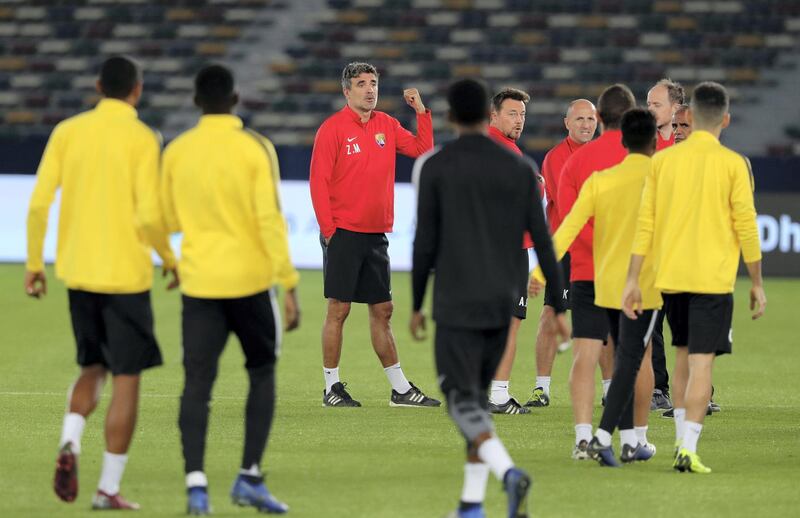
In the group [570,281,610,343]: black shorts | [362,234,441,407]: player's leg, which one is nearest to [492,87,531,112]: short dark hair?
[362,234,441,407]: player's leg

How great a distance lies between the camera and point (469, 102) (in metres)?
5.88

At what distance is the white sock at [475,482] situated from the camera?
5781 millimetres

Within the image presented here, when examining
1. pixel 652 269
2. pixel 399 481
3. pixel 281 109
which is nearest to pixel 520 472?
pixel 399 481

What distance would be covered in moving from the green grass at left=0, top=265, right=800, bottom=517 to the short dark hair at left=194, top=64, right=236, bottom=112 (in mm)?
1683

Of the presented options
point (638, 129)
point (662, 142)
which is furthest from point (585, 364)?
point (662, 142)

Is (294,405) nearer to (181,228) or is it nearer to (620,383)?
(620,383)

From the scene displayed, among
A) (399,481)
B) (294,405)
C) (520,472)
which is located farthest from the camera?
(294,405)

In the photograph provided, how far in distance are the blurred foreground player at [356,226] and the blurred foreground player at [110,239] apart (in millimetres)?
3392

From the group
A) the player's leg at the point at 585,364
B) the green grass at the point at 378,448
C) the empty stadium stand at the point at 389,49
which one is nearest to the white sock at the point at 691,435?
the green grass at the point at 378,448

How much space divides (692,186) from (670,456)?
1.55 metres

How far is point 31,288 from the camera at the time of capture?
6.42m

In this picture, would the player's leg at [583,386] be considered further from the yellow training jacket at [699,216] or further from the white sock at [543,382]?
the white sock at [543,382]

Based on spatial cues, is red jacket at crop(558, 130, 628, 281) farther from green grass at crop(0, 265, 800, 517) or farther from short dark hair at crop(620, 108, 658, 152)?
green grass at crop(0, 265, 800, 517)

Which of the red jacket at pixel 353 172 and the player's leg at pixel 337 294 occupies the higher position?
the red jacket at pixel 353 172
